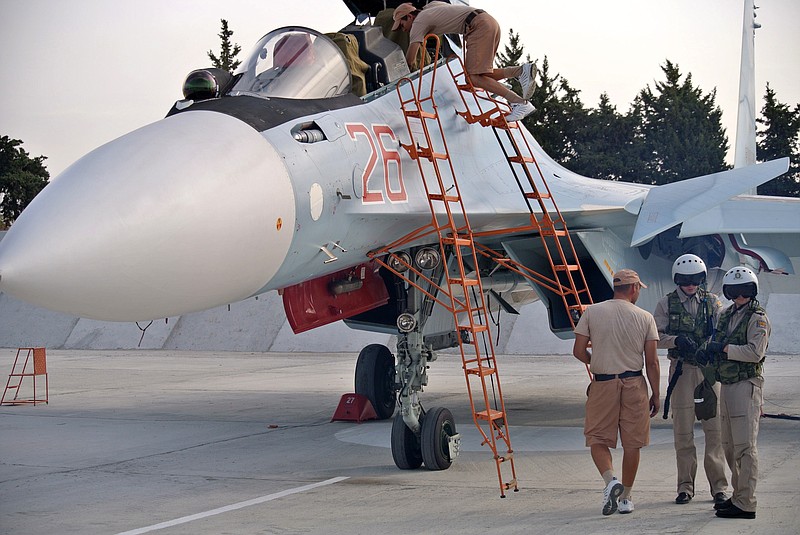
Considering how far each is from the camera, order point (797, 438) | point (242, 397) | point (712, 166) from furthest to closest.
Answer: point (712, 166)
point (242, 397)
point (797, 438)

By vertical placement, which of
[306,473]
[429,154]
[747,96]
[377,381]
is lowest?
[306,473]

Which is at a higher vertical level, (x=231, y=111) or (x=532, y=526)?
(x=231, y=111)

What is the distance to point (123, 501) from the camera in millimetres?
6863

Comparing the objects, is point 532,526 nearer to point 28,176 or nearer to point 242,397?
point 242,397


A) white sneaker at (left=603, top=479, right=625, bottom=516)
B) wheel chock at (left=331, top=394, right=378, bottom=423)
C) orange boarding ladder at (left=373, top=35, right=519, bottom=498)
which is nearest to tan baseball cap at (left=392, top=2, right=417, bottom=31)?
orange boarding ladder at (left=373, top=35, right=519, bottom=498)

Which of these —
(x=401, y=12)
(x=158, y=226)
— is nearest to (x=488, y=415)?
→ (x=158, y=226)

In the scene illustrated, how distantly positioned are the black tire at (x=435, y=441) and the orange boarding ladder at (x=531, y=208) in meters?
1.35

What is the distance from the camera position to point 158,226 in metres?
5.31

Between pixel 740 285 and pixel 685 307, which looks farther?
pixel 685 307

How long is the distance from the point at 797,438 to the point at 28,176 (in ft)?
69.0

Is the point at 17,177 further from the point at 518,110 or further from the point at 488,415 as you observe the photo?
the point at 488,415

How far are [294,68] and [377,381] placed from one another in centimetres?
535

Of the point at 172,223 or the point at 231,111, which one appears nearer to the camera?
the point at 172,223

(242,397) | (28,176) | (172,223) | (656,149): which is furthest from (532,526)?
(656,149)
